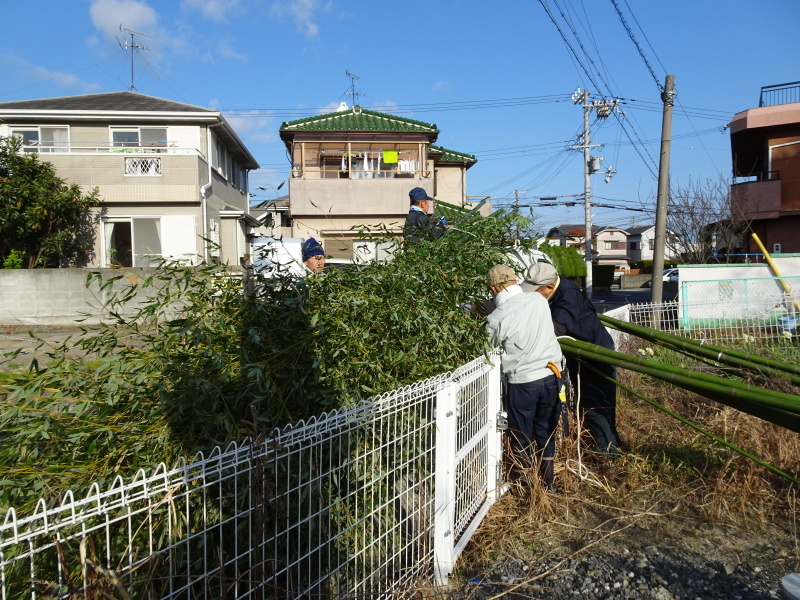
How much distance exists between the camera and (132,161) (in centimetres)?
1848

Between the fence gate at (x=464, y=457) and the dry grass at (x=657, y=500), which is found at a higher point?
the fence gate at (x=464, y=457)

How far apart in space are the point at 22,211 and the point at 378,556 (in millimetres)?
17257

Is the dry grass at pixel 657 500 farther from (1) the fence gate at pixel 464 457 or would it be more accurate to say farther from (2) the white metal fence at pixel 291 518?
(2) the white metal fence at pixel 291 518

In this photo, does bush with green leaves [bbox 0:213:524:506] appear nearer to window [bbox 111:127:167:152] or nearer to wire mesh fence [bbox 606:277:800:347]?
wire mesh fence [bbox 606:277:800:347]

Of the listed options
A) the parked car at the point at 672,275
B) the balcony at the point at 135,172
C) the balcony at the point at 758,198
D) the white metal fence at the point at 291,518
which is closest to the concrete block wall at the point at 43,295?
the balcony at the point at 135,172

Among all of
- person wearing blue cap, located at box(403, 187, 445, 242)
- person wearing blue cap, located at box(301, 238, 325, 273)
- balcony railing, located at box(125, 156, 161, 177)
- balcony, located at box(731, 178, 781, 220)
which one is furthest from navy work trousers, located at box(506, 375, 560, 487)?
→ balcony, located at box(731, 178, 781, 220)

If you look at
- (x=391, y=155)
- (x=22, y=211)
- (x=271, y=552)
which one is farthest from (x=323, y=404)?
(x=391, y=155)

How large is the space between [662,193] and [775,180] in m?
11.3

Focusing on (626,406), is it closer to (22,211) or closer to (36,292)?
(36,292)

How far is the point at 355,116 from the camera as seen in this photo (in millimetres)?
22562

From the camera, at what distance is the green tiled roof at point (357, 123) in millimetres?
21000

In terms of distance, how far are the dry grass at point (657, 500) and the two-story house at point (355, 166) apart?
15904 mm

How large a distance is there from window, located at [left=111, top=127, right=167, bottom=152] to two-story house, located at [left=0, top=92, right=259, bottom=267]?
29 millimetres

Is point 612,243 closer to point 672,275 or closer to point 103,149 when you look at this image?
point 672,275
